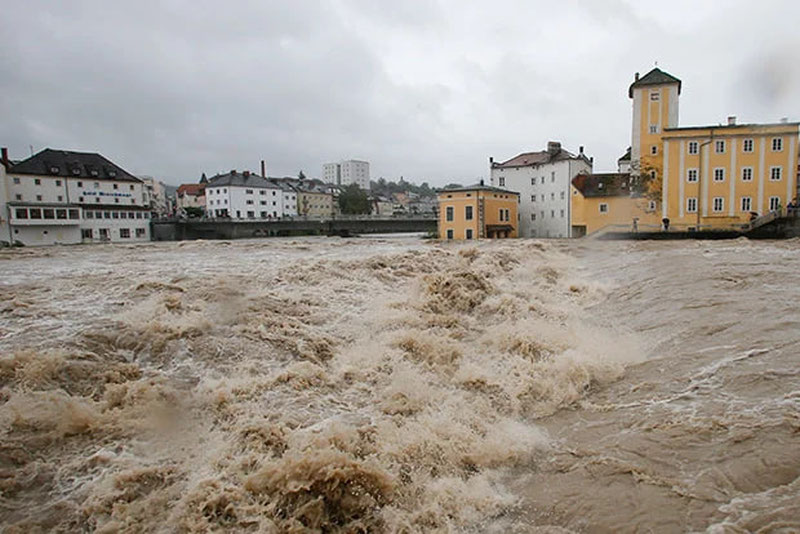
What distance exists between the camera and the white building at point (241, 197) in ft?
241

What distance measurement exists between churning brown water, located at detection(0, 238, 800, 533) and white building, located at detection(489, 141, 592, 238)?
39.0 metres

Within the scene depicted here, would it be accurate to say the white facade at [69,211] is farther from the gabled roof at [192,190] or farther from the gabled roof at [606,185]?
the gabled roof at [192,190]

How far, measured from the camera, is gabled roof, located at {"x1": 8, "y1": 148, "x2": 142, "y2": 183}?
51.7 meters

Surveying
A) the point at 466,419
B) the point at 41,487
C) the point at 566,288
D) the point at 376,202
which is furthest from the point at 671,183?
the point at 376,202

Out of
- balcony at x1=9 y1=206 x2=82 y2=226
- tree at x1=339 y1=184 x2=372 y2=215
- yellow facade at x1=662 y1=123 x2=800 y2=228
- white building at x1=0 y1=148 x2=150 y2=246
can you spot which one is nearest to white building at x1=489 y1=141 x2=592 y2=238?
yellow facade at x1=662 y1=123 x2=800 y2=228

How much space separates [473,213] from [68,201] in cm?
4472

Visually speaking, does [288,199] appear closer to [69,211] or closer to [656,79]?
[69,211]

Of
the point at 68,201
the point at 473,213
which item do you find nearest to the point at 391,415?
the point at 473,213

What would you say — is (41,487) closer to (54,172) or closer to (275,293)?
(275,293)

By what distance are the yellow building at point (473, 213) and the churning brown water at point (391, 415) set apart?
35.1m

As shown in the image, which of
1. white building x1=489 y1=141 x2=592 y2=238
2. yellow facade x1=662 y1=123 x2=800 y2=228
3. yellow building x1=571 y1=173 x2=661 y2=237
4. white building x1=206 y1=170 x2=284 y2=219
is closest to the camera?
yellow facade x1=662 y1=123 x2=800 y2=228

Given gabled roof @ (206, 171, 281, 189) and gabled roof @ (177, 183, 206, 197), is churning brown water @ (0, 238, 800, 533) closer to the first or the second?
gabled roof @ (206, 171, 281, 189)

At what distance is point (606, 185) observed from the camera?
43.7 meters

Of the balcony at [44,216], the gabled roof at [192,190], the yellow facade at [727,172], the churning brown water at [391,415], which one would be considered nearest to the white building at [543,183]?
the yellow facade at [727,172]
